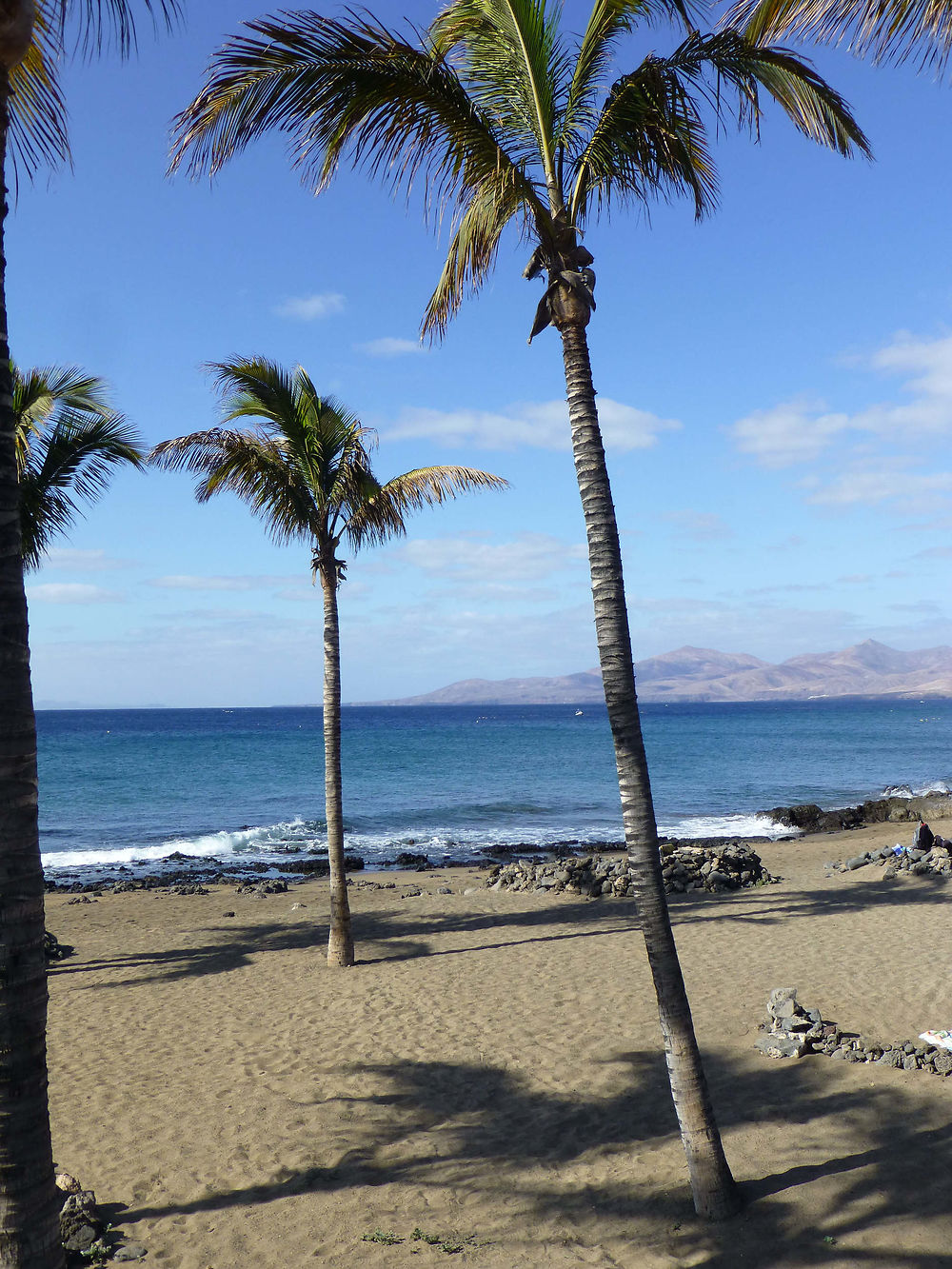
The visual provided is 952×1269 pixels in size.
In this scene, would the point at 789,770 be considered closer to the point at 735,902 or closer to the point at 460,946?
the point at 735,902

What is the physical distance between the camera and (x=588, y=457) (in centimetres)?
563

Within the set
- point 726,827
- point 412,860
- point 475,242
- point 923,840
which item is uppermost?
point 475,242

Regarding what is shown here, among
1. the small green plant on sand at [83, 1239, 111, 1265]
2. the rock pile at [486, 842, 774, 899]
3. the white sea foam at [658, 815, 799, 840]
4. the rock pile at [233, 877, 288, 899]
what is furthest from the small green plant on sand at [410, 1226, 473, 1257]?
the white sea foam at [658, 815, 799, 840]

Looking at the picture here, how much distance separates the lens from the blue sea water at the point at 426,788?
1292 inches

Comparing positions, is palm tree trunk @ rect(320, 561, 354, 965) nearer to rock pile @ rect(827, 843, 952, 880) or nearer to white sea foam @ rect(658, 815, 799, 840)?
rock pile @ rect(827, 843, 952, 880)

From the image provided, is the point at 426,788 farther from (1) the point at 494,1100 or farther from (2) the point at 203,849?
(1) the point at 494,1100

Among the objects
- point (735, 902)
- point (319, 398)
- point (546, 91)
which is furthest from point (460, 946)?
point (546, 91)

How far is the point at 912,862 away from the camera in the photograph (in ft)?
58.4

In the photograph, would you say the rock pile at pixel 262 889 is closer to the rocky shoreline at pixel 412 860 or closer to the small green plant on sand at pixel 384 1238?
the rocky shoreline at pixel 412 860

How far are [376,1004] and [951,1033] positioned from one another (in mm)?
6384

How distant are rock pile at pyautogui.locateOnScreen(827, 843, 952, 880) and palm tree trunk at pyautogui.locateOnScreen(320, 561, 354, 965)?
11358 mm

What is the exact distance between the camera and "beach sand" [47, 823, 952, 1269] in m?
5.56

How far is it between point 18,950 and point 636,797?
3.49 m

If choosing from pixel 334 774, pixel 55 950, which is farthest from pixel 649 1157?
pixel 55 950
